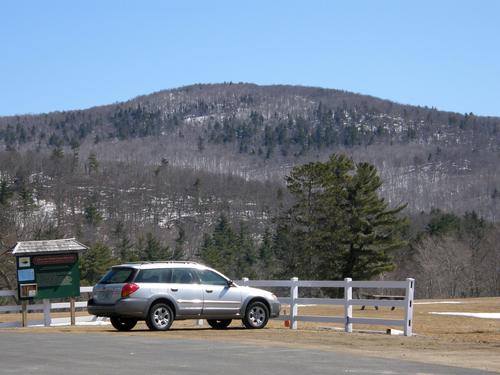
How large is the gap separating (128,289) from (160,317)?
1.08 metres

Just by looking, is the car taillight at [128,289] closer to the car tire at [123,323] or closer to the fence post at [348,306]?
the car tire at [123,323]

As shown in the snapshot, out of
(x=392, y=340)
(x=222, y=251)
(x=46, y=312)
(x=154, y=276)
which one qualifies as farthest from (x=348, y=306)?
(x=222, y=251)

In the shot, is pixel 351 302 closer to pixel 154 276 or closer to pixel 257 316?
pixel 257 316

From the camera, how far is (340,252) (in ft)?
219

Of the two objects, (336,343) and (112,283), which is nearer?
(336,343)

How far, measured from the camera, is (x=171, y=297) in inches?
805

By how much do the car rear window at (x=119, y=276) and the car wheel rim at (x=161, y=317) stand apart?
38.3 inches

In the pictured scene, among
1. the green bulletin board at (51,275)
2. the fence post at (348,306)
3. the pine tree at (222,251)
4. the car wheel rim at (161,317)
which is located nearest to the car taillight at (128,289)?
the car wheel rim at (161,317)

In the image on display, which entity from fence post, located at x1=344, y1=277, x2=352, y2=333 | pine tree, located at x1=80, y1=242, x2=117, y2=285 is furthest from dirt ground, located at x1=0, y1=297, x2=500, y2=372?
pine tree, located at x1=80, y1=242, x2=117, y2=285

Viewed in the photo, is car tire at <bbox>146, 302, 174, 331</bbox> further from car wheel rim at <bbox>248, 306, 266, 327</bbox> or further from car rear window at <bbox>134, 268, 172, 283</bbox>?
car wheel rim at <bbox>248, 306, 266, 327</bbox>

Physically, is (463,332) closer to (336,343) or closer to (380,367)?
(336,343)

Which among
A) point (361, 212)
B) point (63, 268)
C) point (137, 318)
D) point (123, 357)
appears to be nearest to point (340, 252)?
point (361, 212)

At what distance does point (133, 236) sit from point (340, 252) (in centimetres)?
10518

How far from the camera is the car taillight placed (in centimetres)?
1992
